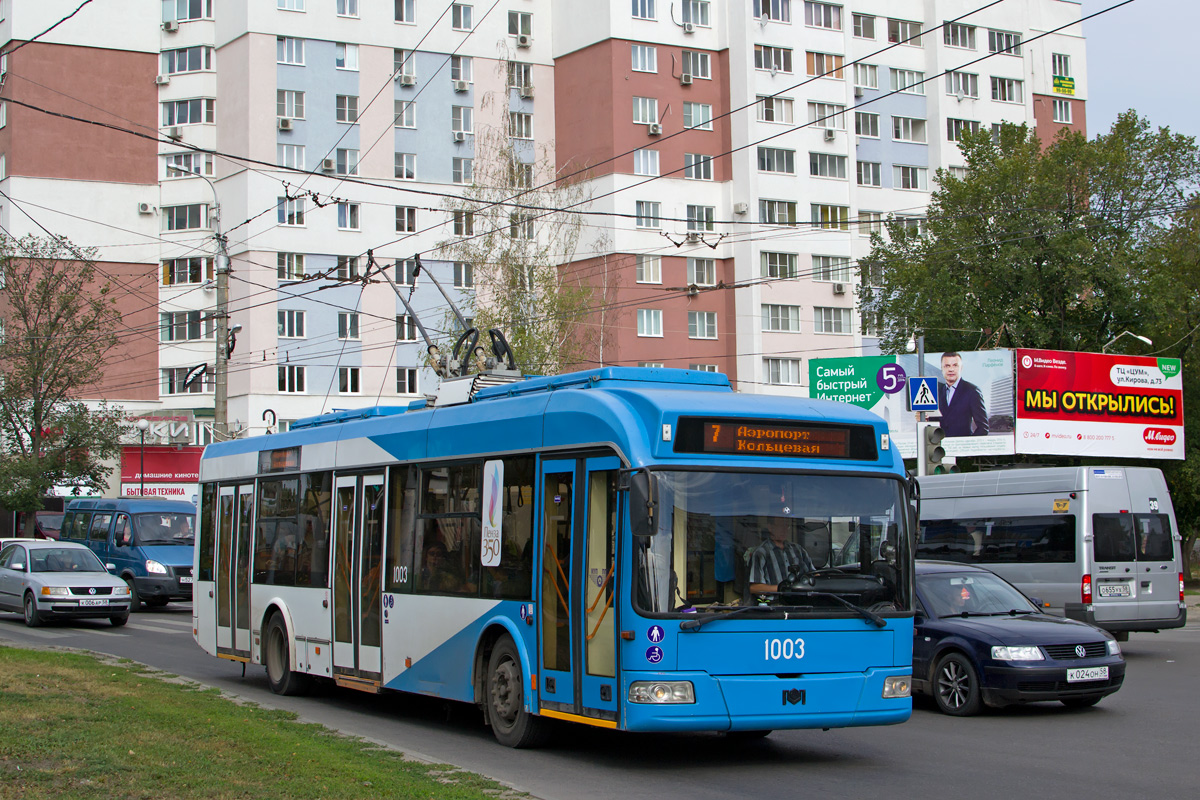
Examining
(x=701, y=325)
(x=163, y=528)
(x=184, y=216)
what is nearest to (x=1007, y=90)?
(x=701, y=325)

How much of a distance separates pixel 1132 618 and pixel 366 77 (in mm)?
47600

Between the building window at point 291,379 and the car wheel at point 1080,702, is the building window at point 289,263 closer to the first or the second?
the building window at point 291,379

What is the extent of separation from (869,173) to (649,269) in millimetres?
14897

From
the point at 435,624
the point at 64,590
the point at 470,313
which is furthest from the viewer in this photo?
the point at 470,313

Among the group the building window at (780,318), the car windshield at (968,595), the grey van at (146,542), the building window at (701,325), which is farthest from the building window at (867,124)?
the car windshield at (968,595)

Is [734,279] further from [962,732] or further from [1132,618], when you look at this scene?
[962,732]

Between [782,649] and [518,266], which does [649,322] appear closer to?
[518,266]

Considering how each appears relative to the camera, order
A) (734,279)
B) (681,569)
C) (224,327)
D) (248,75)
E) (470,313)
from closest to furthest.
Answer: (681,569), (224,327), (470,313), (248,75), (734,279)

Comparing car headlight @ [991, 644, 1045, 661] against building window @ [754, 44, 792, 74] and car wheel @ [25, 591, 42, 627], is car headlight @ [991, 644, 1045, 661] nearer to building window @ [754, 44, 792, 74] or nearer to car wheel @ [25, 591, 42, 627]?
car wheel @ [25, 591, 42, 627]

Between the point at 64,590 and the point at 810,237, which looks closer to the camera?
the point at 64,590

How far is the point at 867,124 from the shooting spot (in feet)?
226

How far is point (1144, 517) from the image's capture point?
20953 millimetres

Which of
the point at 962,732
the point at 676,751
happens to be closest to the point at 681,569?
the point at 676,751

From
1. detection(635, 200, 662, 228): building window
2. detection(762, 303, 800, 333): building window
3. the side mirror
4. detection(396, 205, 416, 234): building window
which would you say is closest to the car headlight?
the side mirror
